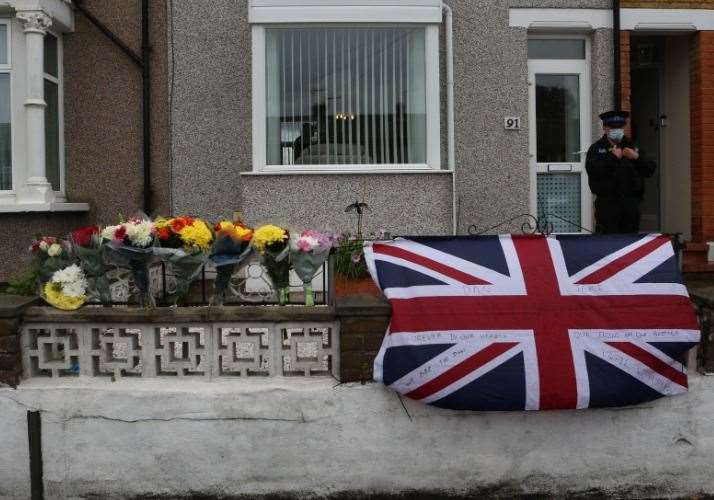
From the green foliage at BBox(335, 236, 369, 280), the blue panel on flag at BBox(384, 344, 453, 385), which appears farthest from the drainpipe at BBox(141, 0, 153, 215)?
the blue panel on flag at BBox(384, 344, 453, 385)

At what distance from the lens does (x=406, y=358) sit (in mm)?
3824

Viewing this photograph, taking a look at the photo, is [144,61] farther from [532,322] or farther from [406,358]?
[532,322]

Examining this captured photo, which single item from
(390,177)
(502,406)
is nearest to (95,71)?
(390,177)

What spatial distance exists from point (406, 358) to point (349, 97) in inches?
190

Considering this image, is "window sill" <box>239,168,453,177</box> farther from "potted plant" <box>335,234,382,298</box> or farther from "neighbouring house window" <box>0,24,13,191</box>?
"neighbouring house window" <box>0,24,13,191</box>

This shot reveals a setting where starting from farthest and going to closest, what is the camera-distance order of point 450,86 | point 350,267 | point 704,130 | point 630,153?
point 704,130, point 450,86, point 630,153, point 350,267

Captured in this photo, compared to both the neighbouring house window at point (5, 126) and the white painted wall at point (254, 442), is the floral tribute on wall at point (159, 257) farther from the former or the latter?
the neighbouring house window at point (5, 126)

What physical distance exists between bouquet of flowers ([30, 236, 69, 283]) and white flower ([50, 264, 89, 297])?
93mm

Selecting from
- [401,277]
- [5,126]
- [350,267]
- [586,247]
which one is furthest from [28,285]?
[5,126]

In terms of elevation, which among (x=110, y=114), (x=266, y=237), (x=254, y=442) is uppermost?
(x=110, y=114)

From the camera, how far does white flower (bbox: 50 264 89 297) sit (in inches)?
160

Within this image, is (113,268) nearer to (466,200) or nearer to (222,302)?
(222,302)

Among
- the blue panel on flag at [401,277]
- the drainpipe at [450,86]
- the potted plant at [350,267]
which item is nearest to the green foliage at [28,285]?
the potted plant at [350,267]

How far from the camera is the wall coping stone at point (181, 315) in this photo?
4004mm
